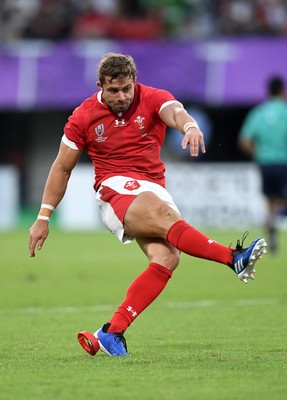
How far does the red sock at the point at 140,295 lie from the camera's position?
6.86 metres

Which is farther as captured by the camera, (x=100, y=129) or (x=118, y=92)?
(x=100, y=129)

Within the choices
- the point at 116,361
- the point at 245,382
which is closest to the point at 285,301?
the point at 116,361

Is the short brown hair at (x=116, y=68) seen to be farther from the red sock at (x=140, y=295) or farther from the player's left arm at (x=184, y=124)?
the red sock at (x=140, y=295)

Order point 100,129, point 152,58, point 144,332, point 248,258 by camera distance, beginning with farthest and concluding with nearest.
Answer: point 152,58 → point 144,332 → point 100,129 → point 248,258

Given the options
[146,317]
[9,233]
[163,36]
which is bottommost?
[9,233]

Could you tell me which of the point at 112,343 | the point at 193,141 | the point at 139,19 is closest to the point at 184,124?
the point at 193,141

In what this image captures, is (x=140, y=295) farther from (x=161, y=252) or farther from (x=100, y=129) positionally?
(x=100, y=129)

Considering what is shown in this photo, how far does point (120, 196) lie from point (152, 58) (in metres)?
18.0

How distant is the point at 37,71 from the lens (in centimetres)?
2531

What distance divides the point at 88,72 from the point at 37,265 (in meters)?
10.5

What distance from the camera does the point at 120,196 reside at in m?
7.08

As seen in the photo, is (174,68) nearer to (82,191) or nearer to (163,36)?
(163,36)

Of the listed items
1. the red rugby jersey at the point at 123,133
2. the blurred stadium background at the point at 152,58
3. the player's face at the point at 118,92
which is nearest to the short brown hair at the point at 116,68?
the player's face at the point at 118,92

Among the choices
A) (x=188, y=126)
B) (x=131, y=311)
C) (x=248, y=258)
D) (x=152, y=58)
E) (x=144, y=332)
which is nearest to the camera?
(x=248, y=258)
